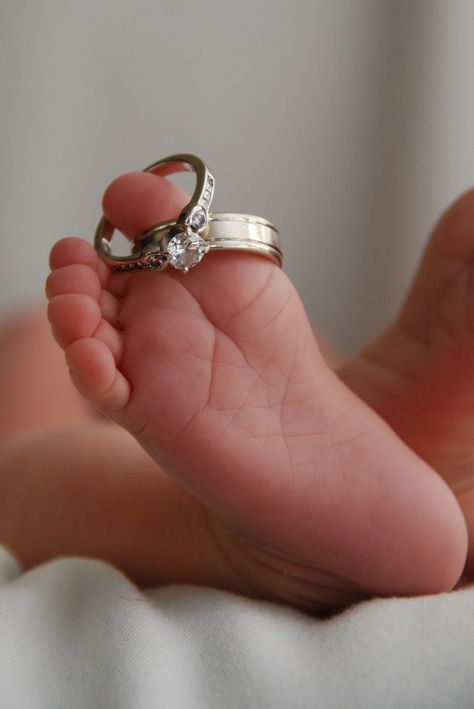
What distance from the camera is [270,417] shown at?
0.53m

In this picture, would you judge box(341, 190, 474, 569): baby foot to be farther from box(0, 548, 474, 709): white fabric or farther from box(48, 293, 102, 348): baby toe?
box(48, 293, 102, 348): baby toe

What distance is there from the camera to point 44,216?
124cm

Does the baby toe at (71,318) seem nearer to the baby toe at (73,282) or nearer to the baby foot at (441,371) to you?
the baby toe at (73,282)

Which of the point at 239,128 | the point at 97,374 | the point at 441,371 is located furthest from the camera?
the point at 239,128

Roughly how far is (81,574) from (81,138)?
0.84 metres

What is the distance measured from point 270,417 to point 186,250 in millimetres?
120

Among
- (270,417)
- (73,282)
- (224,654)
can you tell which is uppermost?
(73,282)

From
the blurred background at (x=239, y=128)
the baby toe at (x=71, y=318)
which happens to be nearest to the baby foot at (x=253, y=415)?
the baby toe at (x=71, y=318)

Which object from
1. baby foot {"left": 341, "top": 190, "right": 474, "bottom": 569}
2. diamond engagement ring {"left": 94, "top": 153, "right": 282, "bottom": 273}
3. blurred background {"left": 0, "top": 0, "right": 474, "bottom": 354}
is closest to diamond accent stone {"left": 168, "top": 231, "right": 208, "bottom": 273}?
diamond engagement ring {"left": 94, "top": 153, "right": 282, "bottom": 273}

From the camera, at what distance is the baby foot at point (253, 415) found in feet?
1.64

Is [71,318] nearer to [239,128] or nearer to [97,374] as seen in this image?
[97,374]

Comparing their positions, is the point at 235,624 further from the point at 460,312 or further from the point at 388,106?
the point at 388,106

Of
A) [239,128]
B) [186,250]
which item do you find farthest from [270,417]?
[239,128]

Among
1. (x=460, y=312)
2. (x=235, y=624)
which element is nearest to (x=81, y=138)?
(x=460, y=312)
